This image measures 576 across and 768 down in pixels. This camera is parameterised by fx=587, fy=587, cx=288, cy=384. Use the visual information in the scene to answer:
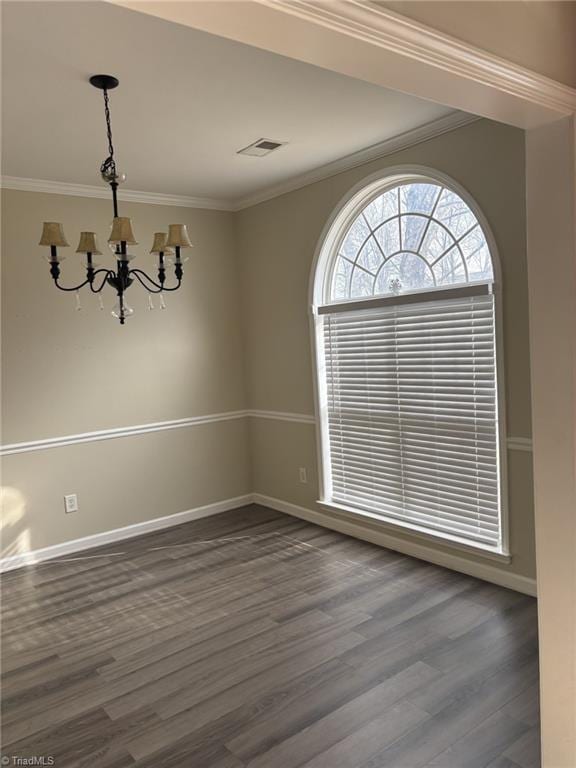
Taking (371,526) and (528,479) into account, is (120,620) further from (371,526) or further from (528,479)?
(528,479)

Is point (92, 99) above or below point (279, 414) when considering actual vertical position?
above

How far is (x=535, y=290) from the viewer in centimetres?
183

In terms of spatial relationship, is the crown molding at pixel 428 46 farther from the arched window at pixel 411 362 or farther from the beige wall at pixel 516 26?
the arched window at pixel 411 362

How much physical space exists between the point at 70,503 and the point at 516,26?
3.88 m

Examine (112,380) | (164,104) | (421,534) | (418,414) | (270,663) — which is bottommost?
(270,663)

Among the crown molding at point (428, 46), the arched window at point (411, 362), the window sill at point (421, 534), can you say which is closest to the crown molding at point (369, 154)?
the arched window at point (411, 362)

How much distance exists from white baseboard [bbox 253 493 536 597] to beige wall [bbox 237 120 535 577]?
0.23ft


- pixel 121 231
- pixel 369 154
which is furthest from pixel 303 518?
pixel 121 231

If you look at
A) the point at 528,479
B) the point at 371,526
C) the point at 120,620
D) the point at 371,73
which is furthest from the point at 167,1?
the point at 371,526

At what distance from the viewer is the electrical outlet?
13.8 ft

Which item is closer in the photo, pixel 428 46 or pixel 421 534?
pixel 428 46

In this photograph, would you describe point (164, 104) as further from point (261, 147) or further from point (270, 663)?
point (270, 663)

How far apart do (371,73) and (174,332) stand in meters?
3.51

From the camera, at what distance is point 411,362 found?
362 cm
